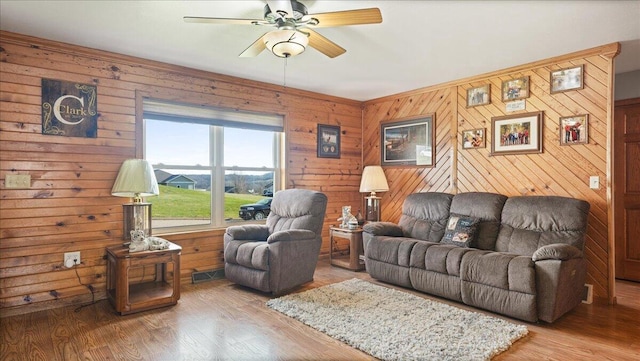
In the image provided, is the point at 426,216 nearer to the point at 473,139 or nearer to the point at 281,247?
the point at 473,139

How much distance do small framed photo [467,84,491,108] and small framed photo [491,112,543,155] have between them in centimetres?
25

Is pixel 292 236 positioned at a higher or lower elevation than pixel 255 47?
lower

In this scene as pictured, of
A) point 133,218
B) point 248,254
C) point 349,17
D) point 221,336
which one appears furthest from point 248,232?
point 349,17

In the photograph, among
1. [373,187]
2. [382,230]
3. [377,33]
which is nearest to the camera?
[377,33]

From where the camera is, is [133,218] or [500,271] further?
[133,218]

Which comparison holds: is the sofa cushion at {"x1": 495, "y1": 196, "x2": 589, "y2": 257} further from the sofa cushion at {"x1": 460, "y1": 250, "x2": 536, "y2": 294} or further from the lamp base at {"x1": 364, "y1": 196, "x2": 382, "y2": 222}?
the lamp base at {"x1": 364, "y1": 196, "x2": 382, "y2": 222}

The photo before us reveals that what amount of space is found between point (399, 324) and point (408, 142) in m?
2.97

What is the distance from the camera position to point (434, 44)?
132 inches

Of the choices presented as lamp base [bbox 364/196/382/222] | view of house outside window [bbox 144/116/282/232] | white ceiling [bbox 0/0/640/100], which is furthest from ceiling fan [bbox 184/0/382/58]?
lamp base [bbox 364/196/382/222]

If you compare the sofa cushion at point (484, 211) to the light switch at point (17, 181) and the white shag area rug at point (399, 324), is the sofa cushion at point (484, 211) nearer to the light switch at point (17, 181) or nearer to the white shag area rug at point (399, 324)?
the white shag area rug at point (399, 324)

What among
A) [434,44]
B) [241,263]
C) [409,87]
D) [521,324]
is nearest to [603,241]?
[521,324]

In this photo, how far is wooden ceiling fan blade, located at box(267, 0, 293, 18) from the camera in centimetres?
238

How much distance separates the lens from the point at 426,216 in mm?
4352

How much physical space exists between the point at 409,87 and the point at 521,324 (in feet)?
10.5
